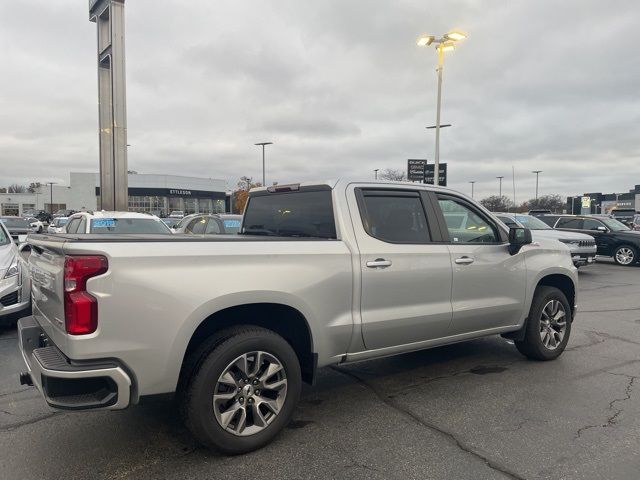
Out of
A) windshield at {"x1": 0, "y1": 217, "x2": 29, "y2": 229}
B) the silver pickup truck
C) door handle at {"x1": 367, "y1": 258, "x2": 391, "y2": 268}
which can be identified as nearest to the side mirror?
the silver pickup truck

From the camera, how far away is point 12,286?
21.2 ft

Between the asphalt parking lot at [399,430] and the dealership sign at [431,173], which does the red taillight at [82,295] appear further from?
the dealership sign at [431,173]

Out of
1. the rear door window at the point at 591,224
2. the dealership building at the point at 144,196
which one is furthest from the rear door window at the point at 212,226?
the dealership building at the point at 144,196

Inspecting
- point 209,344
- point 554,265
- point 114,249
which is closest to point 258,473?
point 209,344

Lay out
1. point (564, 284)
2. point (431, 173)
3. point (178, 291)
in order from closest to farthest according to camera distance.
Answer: point (178, 291) → point (564, 284) → point (431, 173)

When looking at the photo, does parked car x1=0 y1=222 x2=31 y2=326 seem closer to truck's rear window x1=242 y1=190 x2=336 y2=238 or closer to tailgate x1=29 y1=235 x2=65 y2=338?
tailgate x1=29 y1=235 x2=65 y2=338

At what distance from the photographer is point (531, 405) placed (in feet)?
13.9

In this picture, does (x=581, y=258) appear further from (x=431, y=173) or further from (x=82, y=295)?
(x=82, y=295)

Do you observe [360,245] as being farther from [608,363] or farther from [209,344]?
[608,363]

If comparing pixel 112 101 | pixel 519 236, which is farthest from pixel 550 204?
pixel 519 236

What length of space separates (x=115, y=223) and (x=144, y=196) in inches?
3183

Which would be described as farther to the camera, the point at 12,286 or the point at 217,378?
the point at 12,286

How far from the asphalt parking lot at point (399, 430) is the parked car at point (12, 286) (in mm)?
1234

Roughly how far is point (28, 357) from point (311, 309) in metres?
1.98
